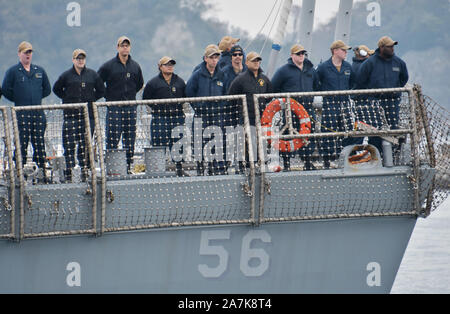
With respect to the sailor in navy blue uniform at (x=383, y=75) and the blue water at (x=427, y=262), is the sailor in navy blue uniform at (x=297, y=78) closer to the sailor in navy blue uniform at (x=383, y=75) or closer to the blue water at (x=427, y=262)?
the sailor in navy blue uniform at (x=383, y=75)

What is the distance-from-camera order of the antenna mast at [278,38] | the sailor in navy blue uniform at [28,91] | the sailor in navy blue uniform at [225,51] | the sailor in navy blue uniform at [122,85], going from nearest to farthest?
1. the sailor in navy blue uniform at [28,91]
2. the sailor in navy blue uniform at [122,85]
3. the sailor in navy blue uniform at [225,51]
4. the antenna mast at [278,38]

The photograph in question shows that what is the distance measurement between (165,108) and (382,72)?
317 cm

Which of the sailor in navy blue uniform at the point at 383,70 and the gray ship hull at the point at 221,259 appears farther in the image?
the sailor in navy blue uniform at the point at 383,70

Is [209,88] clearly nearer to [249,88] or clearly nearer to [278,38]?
[249,88]

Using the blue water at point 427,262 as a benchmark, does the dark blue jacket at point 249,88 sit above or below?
above

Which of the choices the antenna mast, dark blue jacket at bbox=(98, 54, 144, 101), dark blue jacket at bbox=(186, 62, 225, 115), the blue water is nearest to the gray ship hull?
dark blue jacket at bbox=(186, 62, 225, 115)

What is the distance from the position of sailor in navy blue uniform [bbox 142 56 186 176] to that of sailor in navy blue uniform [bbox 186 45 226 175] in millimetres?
203

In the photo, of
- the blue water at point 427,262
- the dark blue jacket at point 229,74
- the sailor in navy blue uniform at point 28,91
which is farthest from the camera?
the blue water at point 427,262

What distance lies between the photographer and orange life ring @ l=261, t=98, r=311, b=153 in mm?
10461

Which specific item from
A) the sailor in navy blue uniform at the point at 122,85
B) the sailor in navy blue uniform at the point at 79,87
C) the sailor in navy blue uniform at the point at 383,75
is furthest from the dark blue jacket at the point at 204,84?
the sailor in navy blue uniform at the point at 383,75

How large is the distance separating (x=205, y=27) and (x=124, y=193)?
73.9 metres

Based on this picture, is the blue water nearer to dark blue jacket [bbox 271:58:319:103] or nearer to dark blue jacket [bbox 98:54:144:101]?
dark blue jacket [bbox 271:58:319:103]

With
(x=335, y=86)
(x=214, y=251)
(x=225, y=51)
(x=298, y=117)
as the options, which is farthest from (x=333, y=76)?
(x=214, y=251)

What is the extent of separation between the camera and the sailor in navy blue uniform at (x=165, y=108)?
10766 millimetres
